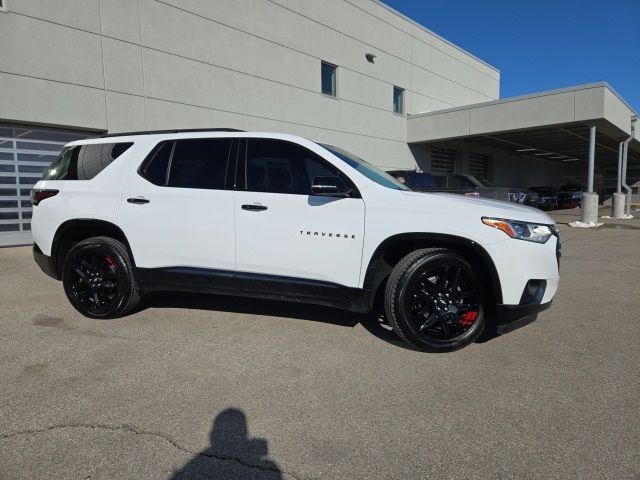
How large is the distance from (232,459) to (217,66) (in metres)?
12.7

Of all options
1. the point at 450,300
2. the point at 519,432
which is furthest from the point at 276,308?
the point at 519,432

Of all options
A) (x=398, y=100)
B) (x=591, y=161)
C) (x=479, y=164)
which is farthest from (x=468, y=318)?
(x=479, y=164)

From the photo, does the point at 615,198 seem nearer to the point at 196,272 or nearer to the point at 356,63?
the point at 356,63

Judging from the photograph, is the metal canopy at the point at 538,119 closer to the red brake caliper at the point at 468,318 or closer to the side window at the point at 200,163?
the red brake caliper at the point at 468,318

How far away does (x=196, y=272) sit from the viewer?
4113 millimetres

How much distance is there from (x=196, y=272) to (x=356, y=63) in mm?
15868

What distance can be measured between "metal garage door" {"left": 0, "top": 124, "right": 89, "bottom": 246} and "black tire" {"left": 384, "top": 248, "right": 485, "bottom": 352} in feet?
32.5

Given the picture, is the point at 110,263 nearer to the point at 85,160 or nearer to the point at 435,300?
the point at 85,160

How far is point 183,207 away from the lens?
406 cm

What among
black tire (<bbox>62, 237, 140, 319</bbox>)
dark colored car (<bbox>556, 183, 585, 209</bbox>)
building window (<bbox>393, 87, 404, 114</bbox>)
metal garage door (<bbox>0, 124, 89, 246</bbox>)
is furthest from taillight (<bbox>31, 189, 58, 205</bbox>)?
dark colored car (<bbox>556, 183, 585, 209</bbox>)

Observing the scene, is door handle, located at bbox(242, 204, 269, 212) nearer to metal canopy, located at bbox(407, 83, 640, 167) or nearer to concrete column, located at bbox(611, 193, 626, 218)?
metal canopy, located at bbox(407, 83, 640, 167)

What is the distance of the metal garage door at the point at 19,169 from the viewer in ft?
32.1

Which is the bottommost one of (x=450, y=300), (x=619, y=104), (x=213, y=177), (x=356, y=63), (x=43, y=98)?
(x=450, y=300)

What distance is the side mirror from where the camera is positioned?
3.52m
